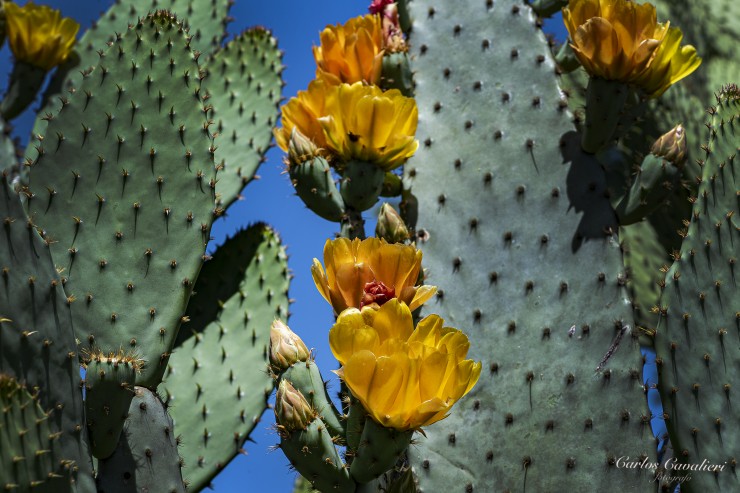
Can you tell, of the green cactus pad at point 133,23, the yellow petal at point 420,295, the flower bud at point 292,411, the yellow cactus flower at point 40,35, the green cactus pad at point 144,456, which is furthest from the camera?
the green cactus pad at point 133,23

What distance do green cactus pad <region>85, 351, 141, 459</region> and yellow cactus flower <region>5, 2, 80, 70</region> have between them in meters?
1.59

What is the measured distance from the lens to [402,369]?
1.26 meters

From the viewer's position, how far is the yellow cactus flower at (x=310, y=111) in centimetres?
188

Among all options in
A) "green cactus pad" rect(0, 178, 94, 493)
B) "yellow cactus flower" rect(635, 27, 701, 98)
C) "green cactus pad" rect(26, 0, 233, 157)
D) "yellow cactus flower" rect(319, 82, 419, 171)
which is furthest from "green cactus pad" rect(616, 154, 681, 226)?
"green cactus pad" rect(26, 0, 233, 157)

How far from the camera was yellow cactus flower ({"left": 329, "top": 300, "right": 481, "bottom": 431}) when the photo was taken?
4.12 ft

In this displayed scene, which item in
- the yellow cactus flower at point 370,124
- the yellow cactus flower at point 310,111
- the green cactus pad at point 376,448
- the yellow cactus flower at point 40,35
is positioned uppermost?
the yellow cactus flower at point 40,35

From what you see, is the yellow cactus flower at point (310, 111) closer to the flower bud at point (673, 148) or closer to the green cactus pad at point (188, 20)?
the flower bud at point (673, 148)

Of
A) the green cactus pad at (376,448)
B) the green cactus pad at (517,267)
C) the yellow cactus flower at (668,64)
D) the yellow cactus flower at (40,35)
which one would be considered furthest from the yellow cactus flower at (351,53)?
the yellow cactus flower at (40,35)

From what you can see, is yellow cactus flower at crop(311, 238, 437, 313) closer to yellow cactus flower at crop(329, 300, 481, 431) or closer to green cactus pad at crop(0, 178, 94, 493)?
yellow cactus flower at crop(329, 300, 481, 431)

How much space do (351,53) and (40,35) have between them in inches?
50.5

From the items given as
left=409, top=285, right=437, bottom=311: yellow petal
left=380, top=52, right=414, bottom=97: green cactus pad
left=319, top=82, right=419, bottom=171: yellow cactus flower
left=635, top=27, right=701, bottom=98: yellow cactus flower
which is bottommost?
left=409, top=285, right=437, bottom=311: yellow petal

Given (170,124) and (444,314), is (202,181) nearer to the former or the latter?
(170,124)

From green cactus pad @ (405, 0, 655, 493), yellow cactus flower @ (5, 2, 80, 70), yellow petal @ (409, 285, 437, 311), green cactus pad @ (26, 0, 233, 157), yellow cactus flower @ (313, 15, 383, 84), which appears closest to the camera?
yellow petal @ (409, 285, 437, 311)

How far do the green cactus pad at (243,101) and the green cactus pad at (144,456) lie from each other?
36.5 inches
